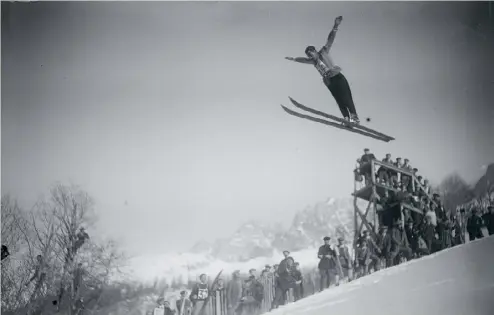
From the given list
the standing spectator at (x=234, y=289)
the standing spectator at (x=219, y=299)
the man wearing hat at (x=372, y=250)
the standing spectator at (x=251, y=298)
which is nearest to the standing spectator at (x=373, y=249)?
the man wearing hat at (x=372, y=250)

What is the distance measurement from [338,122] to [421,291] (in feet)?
5.18

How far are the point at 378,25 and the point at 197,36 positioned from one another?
1.61 meters

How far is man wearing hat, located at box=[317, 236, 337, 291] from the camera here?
490cm

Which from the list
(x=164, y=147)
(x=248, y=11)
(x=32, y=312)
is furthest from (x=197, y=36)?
(x=32, y=312)

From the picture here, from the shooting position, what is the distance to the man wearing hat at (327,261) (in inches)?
193

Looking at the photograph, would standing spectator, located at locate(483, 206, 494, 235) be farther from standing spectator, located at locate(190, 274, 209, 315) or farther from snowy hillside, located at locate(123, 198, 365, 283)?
standing spectator, located at locate(190, 274, 209, 315)

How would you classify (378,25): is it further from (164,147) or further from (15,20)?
(15,20)

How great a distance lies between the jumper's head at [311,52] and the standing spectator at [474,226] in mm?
1938

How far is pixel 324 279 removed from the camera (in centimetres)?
488

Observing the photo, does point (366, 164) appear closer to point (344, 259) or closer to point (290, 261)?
point (344, 259)

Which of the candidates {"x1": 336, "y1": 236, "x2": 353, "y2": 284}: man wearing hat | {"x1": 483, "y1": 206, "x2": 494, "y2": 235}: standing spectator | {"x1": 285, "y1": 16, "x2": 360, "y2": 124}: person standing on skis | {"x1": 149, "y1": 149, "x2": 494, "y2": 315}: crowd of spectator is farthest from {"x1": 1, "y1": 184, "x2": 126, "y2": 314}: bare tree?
{"x1": 483, "y1": 206, "x2": 494, "y2": 235}: standing spectator

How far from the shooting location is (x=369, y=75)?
5.21m

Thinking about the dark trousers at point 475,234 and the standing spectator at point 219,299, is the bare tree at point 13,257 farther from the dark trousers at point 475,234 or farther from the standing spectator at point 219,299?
the dark trousers at point 475,234

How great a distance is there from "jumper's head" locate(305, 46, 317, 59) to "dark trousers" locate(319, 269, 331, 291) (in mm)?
1843
